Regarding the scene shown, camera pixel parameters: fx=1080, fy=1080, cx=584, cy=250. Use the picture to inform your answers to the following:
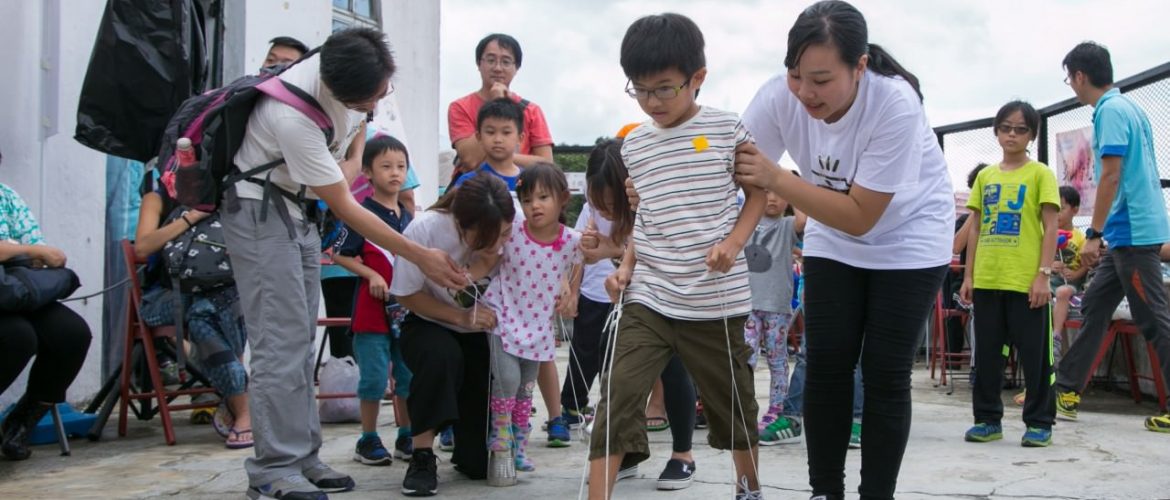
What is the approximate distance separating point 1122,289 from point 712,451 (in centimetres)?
279

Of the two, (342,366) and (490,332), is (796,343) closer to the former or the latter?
(342,366)

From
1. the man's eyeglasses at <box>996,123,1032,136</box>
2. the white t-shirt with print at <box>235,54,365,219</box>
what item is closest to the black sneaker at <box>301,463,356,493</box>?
the white t-shirt with print at <box>235,54,365,219</box>

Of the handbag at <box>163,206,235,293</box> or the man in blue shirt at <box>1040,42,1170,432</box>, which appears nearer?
the handbag at <box>163,206,235,293</box>

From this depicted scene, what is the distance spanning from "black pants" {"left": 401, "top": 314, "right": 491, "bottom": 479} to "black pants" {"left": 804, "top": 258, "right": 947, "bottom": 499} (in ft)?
4.59

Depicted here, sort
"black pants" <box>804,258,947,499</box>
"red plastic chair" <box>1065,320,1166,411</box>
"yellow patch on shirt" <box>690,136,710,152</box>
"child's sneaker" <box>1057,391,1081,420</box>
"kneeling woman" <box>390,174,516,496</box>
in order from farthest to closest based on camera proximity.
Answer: "red plastic chair" <box>1065,320,1166,411</box> → "child's sneaker" <box>1057,391,1081,420</box> → "kneeling woman" <box>390,174,516,496</box> → "yellow patch on shirt" <box>690,136,710,152</box> → "black pants" <box>804,258,947,499</box>

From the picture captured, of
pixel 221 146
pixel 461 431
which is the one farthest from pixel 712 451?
pixel 221 146

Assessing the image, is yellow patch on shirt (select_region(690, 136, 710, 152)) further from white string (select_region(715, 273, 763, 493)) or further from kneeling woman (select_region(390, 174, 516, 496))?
kneeling woman (select_region(390, 174, 516, 496))

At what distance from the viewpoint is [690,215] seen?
10.6 ft

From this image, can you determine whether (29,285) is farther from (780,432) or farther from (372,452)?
(780,432)

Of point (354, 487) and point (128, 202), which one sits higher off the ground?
point (128, 202)

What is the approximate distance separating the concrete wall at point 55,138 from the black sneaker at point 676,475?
141 inches

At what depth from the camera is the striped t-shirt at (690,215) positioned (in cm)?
322

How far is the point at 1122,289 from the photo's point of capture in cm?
603

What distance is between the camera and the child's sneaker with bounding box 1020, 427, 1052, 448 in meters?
5.12
